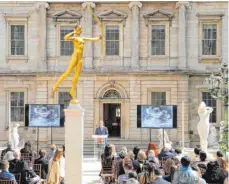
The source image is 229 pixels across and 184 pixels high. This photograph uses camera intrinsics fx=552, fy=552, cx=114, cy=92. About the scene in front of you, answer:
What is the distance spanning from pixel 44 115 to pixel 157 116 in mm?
4891

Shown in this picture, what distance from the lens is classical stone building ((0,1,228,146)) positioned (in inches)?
1228

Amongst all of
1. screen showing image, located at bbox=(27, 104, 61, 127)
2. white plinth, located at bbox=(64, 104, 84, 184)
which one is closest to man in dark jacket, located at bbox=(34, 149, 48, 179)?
white plinth, located at bbox=(64, 104, 84, 184)

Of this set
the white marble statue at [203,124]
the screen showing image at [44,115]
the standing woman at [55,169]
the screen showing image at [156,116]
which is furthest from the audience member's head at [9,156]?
the white marble statue at [203,124]

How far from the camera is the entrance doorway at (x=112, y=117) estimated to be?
32312 millimetres

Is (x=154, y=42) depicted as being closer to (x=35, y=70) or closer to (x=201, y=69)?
(x=201, y=69)

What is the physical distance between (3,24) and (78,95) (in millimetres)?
6002

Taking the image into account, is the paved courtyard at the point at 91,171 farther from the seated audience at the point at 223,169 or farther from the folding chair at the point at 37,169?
the seated audience at the point at 223,169

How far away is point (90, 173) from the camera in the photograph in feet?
68.8

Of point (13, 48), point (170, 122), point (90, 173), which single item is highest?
point (13, 48)

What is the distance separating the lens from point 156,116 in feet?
76.1

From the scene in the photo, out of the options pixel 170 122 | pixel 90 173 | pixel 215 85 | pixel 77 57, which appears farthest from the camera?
pixel 170 122

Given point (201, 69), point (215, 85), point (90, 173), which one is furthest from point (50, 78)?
point (215, 85)

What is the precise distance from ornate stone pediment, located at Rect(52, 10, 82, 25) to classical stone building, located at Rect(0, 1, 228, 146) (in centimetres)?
6

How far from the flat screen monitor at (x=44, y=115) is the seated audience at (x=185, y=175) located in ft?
44.5
